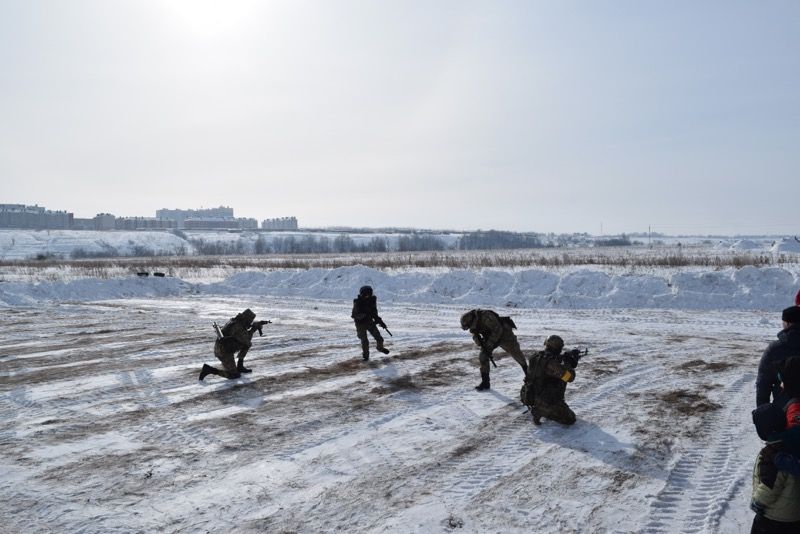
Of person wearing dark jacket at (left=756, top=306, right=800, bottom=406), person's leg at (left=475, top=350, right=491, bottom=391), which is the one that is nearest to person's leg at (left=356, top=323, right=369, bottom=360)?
person's leg at (left=475, top=350, right=491, bottom=391)

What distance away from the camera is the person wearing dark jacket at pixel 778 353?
443cm

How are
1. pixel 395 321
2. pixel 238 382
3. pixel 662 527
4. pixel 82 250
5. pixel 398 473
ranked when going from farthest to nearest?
pixel 82 250 → pixel 395 321 → pixel 238 382 → pixel 398 473 → pixel 662 527

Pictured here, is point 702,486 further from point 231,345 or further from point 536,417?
point 231,345

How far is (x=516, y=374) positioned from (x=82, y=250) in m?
104

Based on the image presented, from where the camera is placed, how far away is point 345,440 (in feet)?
21.5

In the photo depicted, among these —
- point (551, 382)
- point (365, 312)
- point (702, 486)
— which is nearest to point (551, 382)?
point (551, 382)

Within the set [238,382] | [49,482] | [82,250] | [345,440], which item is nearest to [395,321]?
[238,382]

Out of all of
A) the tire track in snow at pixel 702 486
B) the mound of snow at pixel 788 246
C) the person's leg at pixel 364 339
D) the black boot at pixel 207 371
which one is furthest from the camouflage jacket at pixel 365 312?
the mound of snow at pixel 788 246

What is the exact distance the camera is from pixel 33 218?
15000 cm

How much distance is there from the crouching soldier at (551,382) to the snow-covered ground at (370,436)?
197mm

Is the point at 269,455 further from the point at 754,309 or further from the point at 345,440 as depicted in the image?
the point at 754,309

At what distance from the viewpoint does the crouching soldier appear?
271 inches

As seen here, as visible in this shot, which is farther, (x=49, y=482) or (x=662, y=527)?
(x=49, y=482)

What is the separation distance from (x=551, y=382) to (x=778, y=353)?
2849 millimetres
